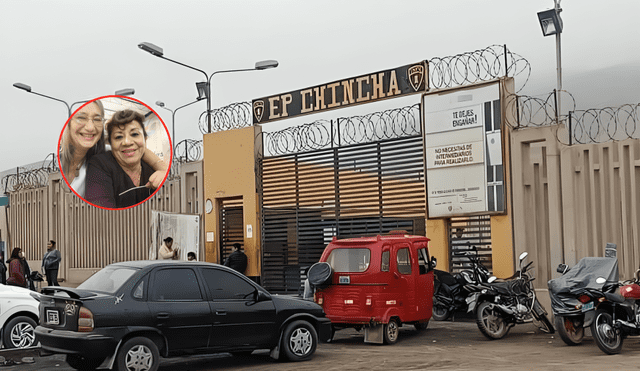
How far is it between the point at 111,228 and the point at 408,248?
16.2 m

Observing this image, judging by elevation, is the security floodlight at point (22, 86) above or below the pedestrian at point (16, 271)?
above

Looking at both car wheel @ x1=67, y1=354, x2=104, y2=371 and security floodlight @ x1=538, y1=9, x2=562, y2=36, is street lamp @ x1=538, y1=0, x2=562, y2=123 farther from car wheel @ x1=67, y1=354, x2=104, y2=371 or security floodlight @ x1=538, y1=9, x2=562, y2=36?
car wheel @ x1=67, y1=354, x2=104, y2=371

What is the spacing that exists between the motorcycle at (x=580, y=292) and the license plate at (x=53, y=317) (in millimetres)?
7021

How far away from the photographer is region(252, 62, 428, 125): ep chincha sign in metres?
18.0

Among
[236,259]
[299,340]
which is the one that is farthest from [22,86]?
[299,340]

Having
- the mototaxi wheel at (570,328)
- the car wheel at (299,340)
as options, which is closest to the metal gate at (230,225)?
the car wheel at (299,340)

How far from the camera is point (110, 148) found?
90.9 ft

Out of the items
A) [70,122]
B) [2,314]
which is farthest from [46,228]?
[2,314]

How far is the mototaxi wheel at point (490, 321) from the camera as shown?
12.9 meters

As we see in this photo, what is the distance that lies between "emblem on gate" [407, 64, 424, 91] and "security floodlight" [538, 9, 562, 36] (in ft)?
9.60

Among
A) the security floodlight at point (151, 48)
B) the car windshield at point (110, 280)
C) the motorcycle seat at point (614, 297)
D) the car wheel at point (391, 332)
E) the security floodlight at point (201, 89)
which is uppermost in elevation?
the security floodlight at point (151, 48)

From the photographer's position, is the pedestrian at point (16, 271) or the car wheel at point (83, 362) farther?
the pedestrian at point (16, 271)

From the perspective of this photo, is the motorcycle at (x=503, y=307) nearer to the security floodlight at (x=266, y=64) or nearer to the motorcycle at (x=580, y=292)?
the motorcycle at (x=580, y=292)

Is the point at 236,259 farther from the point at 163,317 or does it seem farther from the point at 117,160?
the point at 163,317
